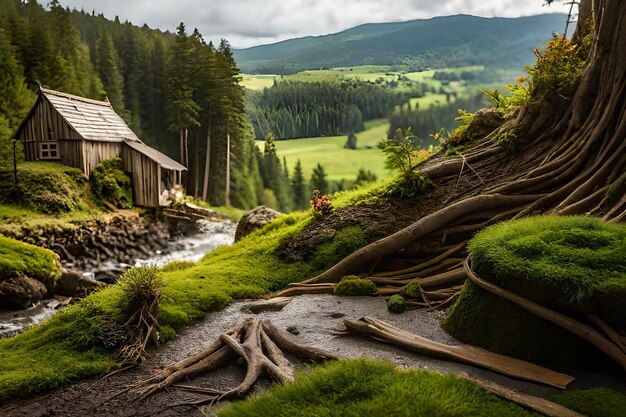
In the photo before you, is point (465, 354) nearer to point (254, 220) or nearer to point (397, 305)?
point (397, 305)

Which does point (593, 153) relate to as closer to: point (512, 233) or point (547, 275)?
point (512, 233)

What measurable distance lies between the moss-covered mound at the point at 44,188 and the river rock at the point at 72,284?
3.13 meters

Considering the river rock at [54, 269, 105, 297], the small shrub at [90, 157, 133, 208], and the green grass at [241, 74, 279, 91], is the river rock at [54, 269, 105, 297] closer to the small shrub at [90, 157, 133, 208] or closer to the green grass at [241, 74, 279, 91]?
the small shrub at [90, 157, 133, 208]

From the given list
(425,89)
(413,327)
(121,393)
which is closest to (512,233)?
(413,327)

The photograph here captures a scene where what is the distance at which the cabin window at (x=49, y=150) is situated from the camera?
46.7ft

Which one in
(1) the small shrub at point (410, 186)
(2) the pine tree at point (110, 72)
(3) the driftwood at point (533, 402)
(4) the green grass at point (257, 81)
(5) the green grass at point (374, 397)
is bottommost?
(3) the driftwood at point (533, 402)

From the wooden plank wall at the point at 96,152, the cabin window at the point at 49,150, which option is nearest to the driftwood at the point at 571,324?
the wooden plank wall at the point at 96,152

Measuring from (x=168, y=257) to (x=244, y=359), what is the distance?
399 inches

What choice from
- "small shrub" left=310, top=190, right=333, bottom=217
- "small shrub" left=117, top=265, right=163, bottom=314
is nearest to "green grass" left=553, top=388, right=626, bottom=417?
"small shrub" left=117, top=265, right=163, bottom=314

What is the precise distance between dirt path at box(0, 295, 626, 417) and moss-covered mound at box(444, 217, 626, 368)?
0.32m

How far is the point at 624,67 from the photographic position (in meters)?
6.67

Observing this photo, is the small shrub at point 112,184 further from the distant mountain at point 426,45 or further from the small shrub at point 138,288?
the small shrub at point 138,288

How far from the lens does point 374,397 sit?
2982mm

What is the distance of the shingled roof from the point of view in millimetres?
14586
